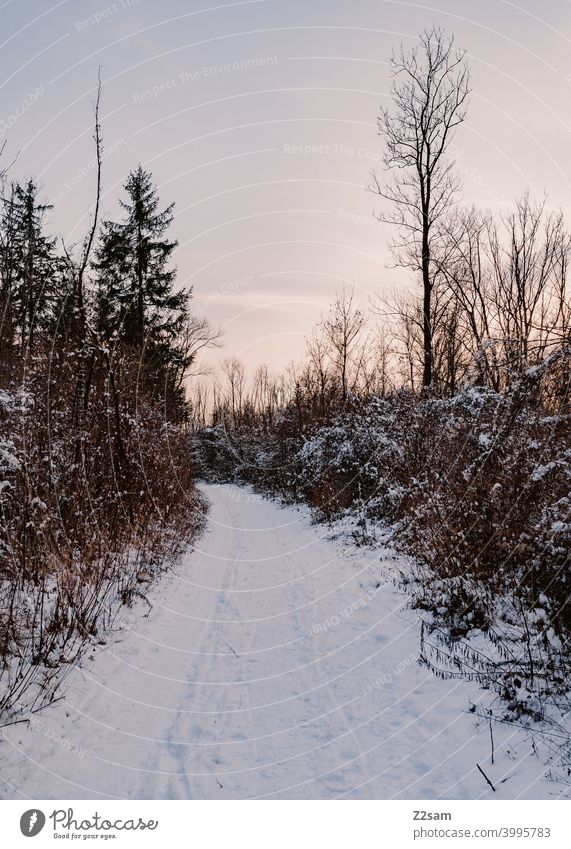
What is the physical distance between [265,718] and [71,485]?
4.84 m

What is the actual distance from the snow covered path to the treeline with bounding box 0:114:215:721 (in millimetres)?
459

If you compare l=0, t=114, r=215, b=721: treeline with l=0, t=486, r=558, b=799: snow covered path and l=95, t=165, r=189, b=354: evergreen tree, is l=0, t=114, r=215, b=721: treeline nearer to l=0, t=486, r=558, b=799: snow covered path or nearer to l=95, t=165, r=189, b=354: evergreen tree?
l=0, t=486, r=558, b=799: snow covered path

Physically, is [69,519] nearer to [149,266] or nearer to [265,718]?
[265,718]

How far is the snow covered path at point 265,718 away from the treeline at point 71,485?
1.51 feet

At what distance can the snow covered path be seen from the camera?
3.38 meters

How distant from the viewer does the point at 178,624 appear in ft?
22.1

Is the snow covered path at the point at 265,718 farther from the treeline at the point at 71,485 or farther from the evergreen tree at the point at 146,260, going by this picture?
the evergreen tree at the point at 146,260

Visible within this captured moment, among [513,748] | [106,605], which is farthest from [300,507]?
[513,748]

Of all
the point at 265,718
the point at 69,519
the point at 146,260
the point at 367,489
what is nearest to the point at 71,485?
the point at 69,519

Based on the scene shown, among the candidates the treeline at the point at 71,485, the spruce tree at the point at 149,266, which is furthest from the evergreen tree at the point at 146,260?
the treeline at the point at 71,485

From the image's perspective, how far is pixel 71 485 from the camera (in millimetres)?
7723

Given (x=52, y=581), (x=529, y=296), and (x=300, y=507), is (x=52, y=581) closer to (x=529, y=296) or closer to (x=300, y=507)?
(x=300, y=507)

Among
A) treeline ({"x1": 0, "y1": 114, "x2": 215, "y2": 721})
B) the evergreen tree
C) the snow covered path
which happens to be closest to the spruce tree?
the evergreen tree
